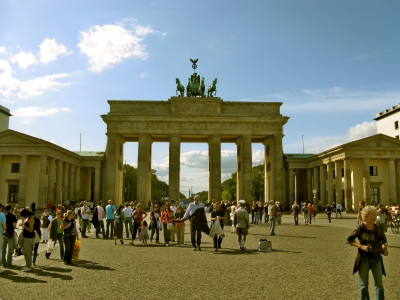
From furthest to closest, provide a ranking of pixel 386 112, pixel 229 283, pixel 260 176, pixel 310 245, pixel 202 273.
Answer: pixel 260 176
pixel 386 112
pixel 310 245
pixel 202 273
pixel 229 283

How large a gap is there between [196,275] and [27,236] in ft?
17.4

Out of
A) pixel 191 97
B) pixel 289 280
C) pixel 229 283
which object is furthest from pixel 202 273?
pixel 191 97

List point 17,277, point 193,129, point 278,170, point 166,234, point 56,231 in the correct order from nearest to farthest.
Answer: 1. point 17,277
2. point 56,231
3. point 166,234
4. point 193,129
5. point 278,170

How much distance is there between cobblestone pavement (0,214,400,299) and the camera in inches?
379

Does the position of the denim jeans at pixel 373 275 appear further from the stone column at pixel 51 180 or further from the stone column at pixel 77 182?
the stone column at pixel 77 182

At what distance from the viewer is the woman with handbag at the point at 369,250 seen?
298 inches

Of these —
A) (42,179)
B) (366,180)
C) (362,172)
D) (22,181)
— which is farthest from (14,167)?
(362,172)

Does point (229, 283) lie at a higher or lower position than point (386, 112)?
lower

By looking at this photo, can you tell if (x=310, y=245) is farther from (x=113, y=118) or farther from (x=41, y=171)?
(x=113, y=118)

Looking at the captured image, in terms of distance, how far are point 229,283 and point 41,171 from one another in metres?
47.5

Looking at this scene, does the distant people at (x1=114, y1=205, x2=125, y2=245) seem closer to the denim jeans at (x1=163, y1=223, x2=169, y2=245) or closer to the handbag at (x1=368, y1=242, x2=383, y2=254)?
the denim jeans at (x1=163, y1=223, x2=169, y2=245)

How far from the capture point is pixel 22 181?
174 ft

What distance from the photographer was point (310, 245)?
63.4 feet

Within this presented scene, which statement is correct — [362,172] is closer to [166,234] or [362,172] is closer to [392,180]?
[392,180]
